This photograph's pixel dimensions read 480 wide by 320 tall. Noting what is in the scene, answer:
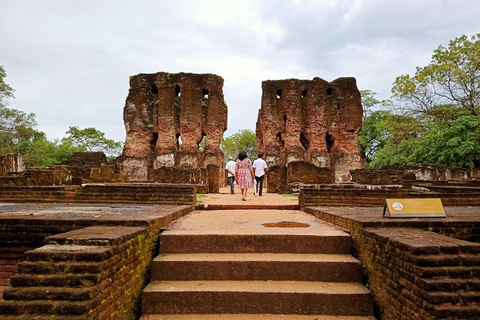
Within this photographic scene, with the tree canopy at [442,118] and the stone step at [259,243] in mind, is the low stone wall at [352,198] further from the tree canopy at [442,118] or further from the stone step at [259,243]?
the tree canopy at [442,118]

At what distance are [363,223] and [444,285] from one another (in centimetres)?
110

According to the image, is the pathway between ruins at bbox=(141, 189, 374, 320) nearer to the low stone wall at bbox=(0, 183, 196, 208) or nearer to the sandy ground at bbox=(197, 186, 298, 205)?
the low stone wall at bbox=(0, 183, 196, 208)

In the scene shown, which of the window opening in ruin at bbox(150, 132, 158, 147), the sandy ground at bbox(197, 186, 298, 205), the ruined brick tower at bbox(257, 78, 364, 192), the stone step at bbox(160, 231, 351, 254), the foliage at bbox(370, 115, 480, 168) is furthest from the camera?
the window opening in ruin at bbox(150, 132, 158, 147)

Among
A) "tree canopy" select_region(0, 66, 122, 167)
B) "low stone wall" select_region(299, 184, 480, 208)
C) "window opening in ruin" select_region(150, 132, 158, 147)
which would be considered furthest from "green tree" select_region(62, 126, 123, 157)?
"low stone wall" select_region(299, 184, 480, 208)

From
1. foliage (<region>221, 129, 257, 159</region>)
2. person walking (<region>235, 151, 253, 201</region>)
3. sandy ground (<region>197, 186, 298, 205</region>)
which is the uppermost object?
foliage (<region>221, 129, 257, 159</region>)

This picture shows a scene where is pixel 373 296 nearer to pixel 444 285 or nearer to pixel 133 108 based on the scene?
pixel 444 285

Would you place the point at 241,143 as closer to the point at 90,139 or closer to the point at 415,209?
the point at 90,139

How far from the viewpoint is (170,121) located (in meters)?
22.8

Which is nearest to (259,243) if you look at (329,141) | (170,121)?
(170,121)

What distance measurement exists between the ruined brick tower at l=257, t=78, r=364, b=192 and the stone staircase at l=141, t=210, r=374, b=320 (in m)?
18.5

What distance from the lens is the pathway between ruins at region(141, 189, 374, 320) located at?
296 centimetres

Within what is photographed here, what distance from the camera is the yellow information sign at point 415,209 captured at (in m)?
3.61

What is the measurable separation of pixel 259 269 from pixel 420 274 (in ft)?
5.07

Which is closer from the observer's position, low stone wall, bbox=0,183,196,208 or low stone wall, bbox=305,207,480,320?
low stone wall, bbox=305,207,480,320
